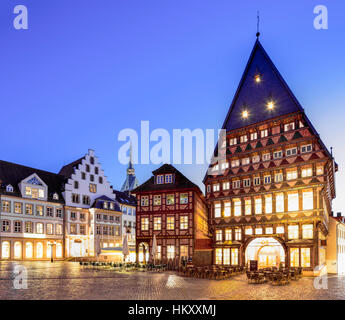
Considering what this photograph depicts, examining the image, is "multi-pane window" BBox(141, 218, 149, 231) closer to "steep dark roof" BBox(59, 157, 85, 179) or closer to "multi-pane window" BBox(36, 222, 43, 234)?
"multi-pane window" BBox(36, 222, 43, 234)

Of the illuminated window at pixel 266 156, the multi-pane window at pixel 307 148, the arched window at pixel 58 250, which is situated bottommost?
the arched window at pixel 58 250

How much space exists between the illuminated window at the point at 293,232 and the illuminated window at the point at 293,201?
1.48 metres

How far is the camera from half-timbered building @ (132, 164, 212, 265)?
4284 cm

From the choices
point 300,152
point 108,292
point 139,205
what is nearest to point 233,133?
point 300,152

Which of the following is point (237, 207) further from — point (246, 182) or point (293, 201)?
point (293, 201)

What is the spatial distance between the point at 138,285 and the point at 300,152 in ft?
59.4

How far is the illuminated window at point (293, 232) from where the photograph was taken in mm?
31267

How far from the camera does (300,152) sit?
3188cm

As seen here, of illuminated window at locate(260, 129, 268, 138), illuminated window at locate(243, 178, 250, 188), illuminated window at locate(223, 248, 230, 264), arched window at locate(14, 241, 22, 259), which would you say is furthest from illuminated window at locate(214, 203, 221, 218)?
arched window at locate(14, 241, 22, 259)

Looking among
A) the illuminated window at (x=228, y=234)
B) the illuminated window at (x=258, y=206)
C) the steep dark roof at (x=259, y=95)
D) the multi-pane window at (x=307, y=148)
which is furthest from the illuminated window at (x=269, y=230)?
the steep dark roof at (x=259, y=95)

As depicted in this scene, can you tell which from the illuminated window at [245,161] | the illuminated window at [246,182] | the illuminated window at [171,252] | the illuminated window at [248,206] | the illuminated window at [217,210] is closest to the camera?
the illuminated window at [248,206]

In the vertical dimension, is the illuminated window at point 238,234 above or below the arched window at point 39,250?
above

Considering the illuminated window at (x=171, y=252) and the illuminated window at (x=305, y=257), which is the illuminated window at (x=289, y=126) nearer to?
the illuminated window at (x=305, y=257)

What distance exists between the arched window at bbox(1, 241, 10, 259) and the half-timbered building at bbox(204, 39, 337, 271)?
2727 cm
